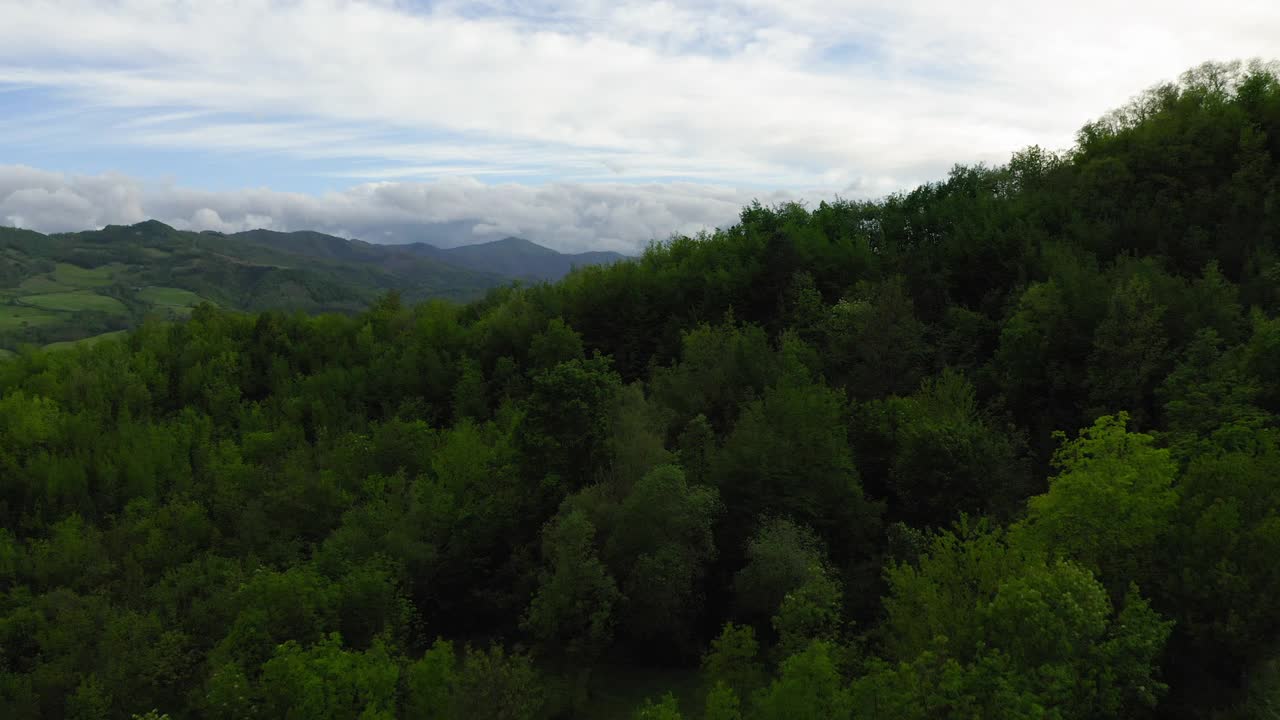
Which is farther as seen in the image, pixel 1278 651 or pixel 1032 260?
pixel 1032 260

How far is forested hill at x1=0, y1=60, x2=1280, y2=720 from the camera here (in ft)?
73.5

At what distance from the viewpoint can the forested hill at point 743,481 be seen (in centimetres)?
2239

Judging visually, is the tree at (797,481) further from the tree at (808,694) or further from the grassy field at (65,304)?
the grassy field at (65,304)

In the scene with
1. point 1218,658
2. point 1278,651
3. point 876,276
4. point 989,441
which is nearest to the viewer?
point 1278,651

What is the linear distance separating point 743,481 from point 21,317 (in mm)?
194791

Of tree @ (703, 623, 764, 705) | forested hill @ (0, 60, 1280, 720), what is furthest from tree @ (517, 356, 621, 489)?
tree @ (703, 623, 764, 705)

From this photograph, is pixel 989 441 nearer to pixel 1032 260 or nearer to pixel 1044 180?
pixel 1032 260

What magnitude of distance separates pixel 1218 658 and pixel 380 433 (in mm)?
45327

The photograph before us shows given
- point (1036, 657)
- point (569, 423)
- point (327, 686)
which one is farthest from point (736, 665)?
point (569, 423)

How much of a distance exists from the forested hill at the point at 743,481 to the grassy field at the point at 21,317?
114 m

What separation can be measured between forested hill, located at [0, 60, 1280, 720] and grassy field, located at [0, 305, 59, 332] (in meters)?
114

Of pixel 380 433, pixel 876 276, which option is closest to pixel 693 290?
pixel 876 276

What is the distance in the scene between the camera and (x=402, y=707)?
26953 millimetres

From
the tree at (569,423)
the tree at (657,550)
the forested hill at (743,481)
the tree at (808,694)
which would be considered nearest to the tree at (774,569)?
the forested hill at (743,481)
